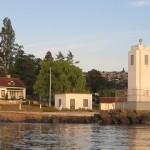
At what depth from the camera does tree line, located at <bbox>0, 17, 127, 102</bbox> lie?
270ft

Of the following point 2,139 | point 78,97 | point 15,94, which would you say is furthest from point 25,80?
point 2,139

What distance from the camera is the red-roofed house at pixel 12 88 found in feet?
285

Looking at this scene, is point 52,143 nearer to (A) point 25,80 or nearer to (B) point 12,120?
(B) point 12,120

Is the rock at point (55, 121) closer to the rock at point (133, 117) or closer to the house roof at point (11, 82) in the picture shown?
the rock at point (133, 117)

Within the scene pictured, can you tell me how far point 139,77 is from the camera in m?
59.5

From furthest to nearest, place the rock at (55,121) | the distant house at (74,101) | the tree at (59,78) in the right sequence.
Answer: the tree at (59,78) → the distant house at (74,101) → the rock at (55,121)

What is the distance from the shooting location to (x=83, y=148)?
2784 centimetres

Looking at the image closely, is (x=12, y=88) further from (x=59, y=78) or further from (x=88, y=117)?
(x=88, y=117)

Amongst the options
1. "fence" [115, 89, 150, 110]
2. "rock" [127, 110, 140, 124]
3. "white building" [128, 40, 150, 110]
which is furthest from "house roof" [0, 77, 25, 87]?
"rock" [127, 110, 140, 124]

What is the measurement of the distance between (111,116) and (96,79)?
5622 centimetres

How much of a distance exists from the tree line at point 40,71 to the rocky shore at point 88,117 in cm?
1735

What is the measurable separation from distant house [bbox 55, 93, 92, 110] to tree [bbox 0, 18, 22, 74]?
34258 mm

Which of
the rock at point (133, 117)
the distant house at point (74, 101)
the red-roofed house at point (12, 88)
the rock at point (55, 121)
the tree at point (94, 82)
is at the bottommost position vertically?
the rock at point (55, 121)

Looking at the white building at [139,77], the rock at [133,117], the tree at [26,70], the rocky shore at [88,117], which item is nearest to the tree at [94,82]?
the tree at [26,70]
